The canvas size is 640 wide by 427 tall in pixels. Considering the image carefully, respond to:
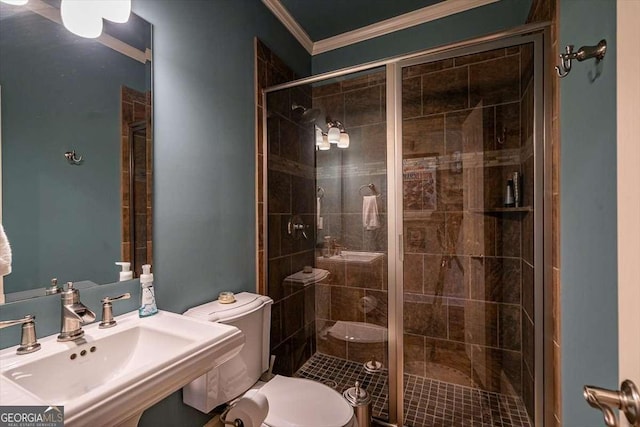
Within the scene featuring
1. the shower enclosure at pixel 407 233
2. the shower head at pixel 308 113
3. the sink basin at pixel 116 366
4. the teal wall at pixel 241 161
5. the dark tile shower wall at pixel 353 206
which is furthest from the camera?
the shower head at pixel 308 113

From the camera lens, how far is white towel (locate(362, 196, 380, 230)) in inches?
70.4

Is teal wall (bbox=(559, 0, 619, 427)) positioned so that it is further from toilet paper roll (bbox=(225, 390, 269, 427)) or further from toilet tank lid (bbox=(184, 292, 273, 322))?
toilet tank lid (bbox=(184, 292, 273, 322))

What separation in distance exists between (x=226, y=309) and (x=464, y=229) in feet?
5.18

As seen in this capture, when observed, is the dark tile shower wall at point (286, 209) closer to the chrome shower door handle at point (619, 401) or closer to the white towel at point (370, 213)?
the white towel at point (370, 213)

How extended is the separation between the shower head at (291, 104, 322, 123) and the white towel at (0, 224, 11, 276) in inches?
62.5

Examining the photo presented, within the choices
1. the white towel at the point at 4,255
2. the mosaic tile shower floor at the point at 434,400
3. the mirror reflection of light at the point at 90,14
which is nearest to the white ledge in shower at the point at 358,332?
the mosaic tile shower floor at the point at 434,400

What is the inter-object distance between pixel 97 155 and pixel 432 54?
1600mm

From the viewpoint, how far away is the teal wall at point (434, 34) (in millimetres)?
1862

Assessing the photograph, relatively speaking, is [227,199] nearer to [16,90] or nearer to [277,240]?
[277,240]

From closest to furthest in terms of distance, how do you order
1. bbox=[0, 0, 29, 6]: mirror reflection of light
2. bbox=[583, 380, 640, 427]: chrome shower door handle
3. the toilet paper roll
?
bbox=[583, 380, 640, 427]: chrome shower door handle → bbox=[0, 0, 29, 6]: mirror reflection of light → the toilet paper roll

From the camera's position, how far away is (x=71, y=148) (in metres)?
1.01

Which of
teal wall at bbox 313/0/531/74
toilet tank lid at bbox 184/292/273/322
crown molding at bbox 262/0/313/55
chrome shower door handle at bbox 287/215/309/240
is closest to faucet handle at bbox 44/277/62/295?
toilet tank lid at bbox 184/292/273/322

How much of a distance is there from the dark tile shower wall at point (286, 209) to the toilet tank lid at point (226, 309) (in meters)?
0.38

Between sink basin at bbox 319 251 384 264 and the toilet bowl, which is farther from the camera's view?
sink basin at bbox 319 251 384 264
